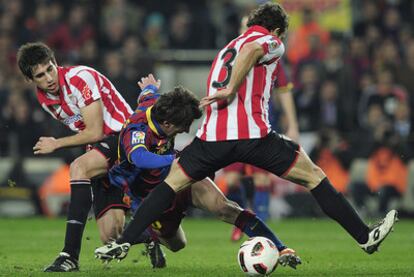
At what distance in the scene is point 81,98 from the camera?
848 centimetres

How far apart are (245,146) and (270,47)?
28.4 inches

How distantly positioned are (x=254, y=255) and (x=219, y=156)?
2.41 feet

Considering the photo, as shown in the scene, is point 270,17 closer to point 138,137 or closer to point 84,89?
point 138,137

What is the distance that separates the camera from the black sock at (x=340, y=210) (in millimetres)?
7891

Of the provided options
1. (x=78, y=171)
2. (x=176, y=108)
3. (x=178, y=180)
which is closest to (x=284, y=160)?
(x=178, y=180)

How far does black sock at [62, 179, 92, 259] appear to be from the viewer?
8188 millimetres

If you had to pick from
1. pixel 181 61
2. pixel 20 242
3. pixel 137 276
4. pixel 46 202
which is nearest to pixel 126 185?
pixel 137 276

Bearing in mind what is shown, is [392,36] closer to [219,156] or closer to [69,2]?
[69,2]

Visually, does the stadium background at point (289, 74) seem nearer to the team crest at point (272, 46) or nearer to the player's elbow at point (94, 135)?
the player's elbow at point (94, 135)

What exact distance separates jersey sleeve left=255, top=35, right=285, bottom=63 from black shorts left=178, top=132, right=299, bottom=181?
548 mm

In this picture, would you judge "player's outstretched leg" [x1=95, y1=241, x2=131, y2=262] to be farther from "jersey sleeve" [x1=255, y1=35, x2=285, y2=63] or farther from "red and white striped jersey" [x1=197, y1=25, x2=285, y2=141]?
"jersey sleeve" [x1=255, y1=35, x2=285, y2=63]

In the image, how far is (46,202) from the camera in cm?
1563

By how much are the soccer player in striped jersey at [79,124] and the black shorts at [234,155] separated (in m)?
0.94

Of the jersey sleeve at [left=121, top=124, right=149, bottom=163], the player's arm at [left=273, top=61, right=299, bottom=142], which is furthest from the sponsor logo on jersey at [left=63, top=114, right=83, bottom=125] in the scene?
the player's arm at [left=273, top=61, right=299, bottom=142]
